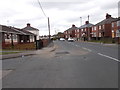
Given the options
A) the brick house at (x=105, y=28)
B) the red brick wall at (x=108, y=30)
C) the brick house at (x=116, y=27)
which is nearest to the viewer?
the brick house at (x=116, y=27)

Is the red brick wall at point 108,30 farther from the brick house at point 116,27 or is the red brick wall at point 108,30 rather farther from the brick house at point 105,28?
the brick house at point 116,27

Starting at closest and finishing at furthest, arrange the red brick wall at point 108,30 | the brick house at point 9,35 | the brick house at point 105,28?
the brick house at point 9,35
the brick house at point 105,28
the red brick wall at point 108,30

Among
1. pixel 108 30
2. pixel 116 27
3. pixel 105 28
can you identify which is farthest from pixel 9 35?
pixel 108 30

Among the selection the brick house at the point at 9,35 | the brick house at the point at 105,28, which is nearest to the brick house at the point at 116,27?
the brick house at the point at 105,28

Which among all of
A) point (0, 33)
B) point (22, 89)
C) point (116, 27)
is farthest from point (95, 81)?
point (116, 27)

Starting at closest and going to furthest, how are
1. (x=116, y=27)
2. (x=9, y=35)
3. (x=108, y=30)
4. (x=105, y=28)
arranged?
(x=9, y=35), (x=116, y=27), (x=105, y=28), (x=108, y=30)

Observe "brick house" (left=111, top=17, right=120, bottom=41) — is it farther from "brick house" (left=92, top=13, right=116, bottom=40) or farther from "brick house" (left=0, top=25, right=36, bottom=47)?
"brick house" (left=0, top=25, right=36, bottom=47)

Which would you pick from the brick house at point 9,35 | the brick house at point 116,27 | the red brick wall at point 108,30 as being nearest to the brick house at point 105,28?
the red brick wall at point 108,30

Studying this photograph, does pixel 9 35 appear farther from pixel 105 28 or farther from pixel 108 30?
pixel 108 30

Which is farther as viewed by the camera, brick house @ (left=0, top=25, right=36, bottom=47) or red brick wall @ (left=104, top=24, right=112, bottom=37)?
red brick wall @ (left=104, top=24, right=112, bottom=37)

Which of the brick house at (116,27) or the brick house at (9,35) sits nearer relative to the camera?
the brick house at (9,35)

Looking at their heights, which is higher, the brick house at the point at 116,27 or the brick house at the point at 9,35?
the brick house at the point at 116,27

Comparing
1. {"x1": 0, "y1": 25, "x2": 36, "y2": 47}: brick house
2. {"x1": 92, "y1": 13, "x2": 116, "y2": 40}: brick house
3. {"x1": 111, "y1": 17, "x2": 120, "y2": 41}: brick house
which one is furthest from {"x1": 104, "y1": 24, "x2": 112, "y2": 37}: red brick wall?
{"x1": 0, "y1": 25, "x2": 36, "y2": 47}: brick house

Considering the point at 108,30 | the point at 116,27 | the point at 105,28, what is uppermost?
the point at 105,28
